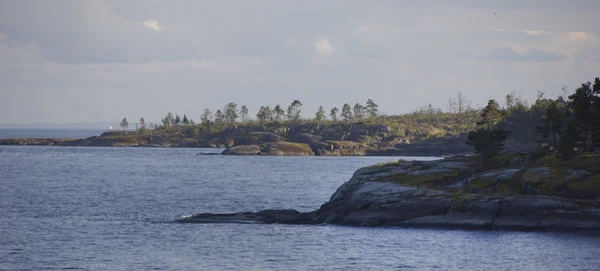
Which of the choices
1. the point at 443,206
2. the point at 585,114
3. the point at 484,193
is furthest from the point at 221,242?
the point at 585,114

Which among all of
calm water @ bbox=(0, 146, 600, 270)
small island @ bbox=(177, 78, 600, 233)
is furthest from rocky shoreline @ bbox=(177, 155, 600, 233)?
calm water @ bbox=(0, 146, 600, 270)

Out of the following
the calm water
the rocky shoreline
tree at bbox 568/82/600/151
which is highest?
tree at bbox 568/82/600/151

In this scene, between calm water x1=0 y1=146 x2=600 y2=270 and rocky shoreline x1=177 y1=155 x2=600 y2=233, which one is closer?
calm water x1=0 y1=146 x2=600 y2=270

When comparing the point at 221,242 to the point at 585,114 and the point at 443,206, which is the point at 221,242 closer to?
the point at 443,206

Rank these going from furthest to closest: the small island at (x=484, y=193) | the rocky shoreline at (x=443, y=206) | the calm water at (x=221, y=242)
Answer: the small island at (x=484, y=193), the rocky shoreline at (x=443, y=206), the calm water at (x=221, y=242)

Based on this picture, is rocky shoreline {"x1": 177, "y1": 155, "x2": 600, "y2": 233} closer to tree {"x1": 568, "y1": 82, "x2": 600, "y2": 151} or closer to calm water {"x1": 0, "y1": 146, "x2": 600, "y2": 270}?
calm water {"x1": 0, "y1": 146, "x2": 600, "y2": 270}

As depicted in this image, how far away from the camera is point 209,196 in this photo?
11300 cm

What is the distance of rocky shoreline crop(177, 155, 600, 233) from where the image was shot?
7244 cm

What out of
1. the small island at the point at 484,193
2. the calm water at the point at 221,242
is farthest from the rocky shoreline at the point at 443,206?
the calm water at the point at 221,242

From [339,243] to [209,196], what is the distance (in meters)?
48.8

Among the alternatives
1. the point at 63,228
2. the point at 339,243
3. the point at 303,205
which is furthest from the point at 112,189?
the point at 339,243

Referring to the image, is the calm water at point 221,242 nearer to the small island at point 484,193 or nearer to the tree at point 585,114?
the small island at point 484,193

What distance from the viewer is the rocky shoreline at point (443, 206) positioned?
72.4 meters

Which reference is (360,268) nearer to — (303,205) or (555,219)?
(555,219)
